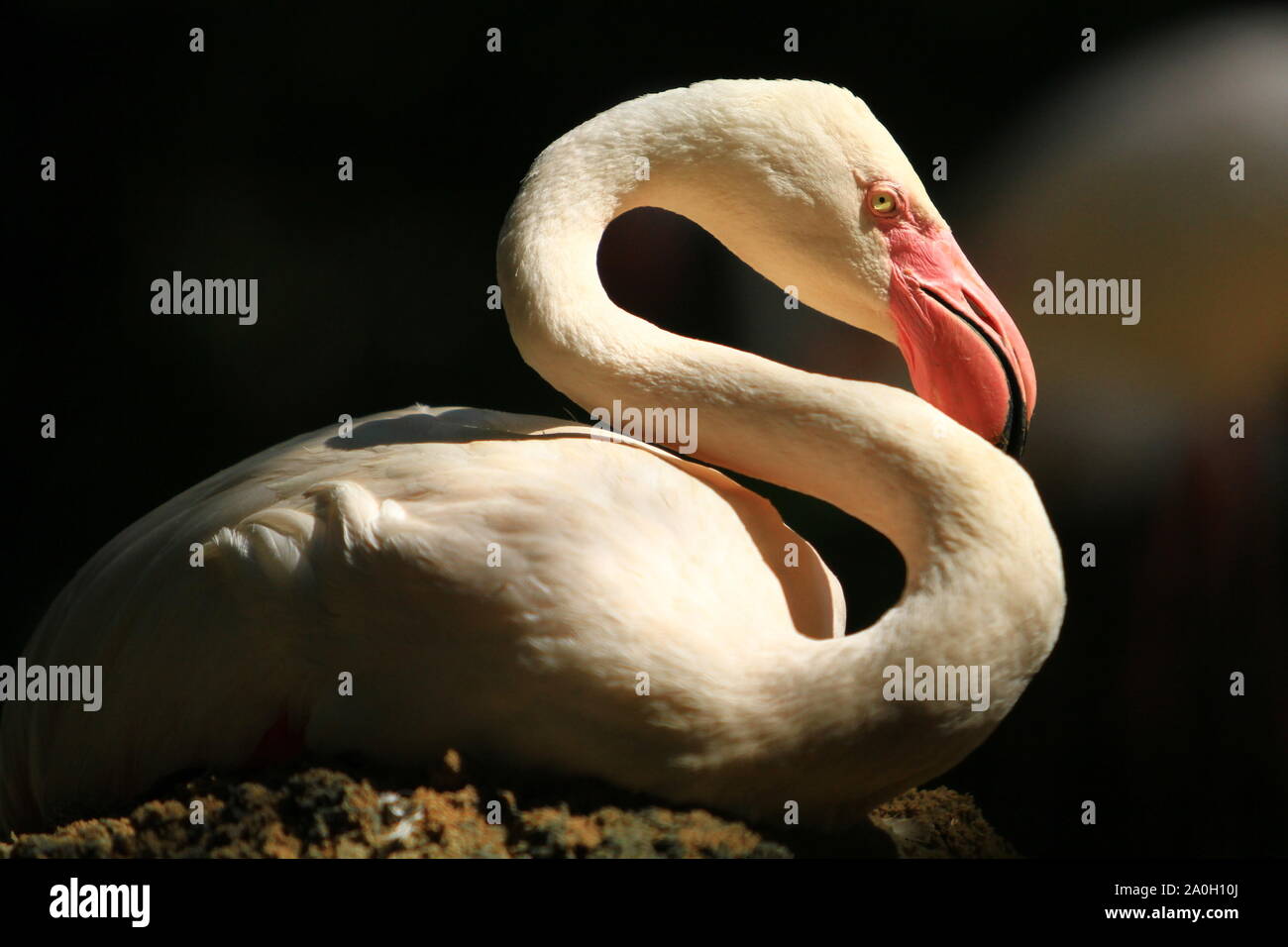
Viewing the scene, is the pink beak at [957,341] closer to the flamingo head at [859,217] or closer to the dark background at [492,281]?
the flamingo head at [859,217]

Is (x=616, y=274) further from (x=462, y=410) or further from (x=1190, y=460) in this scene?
(x=1190, y=460)

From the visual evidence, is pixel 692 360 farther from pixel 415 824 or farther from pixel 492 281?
pixel 492 281

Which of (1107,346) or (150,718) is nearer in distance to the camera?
(150,718)

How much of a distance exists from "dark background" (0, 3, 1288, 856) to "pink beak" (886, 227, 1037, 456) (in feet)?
0.92

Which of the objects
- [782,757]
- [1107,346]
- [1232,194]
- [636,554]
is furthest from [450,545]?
[1232,194]

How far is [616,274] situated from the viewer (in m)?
2.87

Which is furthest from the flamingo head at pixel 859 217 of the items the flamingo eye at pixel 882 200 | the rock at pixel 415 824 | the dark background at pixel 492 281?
the rock at pixel 415 824

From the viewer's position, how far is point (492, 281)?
3.12 m

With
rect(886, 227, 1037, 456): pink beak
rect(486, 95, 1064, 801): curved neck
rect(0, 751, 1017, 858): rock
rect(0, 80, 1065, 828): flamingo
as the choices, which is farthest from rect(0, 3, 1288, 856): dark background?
rect(0, 751, 1017, 858): rock

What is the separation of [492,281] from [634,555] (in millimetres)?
1664

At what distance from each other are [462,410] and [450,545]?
61cm

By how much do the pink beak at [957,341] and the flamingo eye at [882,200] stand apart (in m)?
0.04

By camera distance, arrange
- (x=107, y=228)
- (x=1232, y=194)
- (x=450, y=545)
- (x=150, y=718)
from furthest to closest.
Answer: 1. (x=107, y=228)
2. (x=1232, y=194)
3. (x=150, y=718)
4. (x=450, y=545)

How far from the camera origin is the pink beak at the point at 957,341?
195 cm
